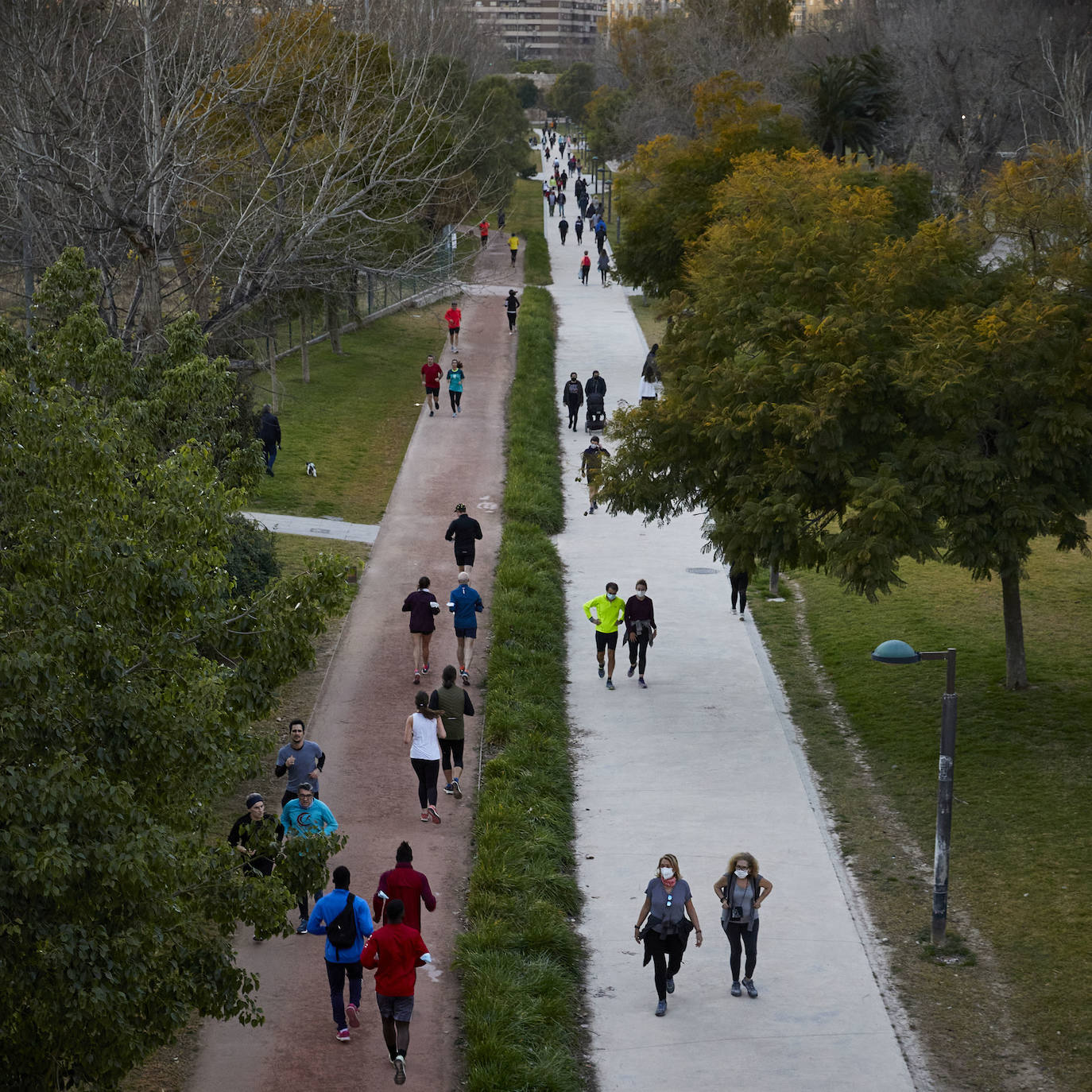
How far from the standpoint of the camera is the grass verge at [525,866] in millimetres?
9914

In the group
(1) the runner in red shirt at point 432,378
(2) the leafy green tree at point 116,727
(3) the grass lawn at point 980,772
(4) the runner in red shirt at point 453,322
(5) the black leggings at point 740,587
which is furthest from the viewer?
(4) the runner in red shirt at point 453,322

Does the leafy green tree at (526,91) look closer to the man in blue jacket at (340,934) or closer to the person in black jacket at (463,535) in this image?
the person in black jacket at (463,535)

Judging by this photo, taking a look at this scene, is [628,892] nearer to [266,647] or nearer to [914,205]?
[266,647]

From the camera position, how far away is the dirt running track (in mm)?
9828

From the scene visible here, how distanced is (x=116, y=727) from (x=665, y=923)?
484 centimetres

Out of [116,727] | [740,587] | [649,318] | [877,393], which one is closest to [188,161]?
[877,393]

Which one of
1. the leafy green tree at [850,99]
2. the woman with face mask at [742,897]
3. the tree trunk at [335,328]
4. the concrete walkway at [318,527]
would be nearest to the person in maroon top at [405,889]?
the woman with face mask at [742,897]

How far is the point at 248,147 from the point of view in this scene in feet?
85.9

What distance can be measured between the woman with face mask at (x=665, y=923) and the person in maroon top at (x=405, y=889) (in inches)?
63.5

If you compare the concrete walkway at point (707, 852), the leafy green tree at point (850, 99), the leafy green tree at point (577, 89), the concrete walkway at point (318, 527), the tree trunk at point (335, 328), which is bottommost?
the concrete walkway at point (707, 852)

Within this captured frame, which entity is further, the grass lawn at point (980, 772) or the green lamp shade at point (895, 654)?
the green lamp shade at point (895, 654)

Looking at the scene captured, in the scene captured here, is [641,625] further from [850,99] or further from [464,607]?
[850,99]

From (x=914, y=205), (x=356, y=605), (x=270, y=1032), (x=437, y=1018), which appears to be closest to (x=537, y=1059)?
(x=437, y=1018)

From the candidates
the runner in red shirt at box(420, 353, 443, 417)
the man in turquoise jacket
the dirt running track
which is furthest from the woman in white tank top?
the runner in red shirt at box(420, 353, 443, 417)
